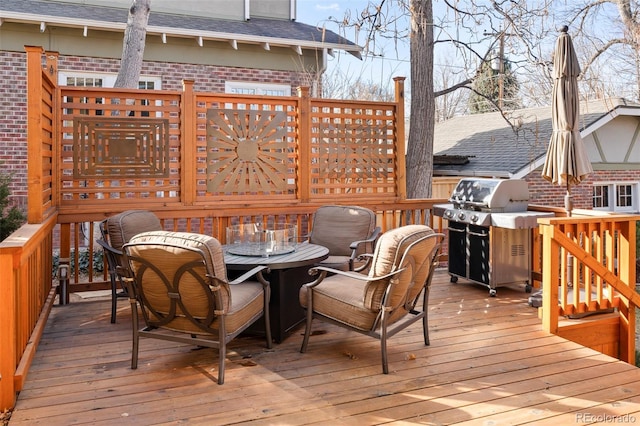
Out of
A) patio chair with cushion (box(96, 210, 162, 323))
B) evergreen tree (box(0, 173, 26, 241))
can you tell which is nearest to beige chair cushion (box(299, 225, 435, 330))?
patio chair with cushion (box(96, 210, 162, 323))

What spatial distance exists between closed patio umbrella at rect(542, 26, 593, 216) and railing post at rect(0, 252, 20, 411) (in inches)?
169

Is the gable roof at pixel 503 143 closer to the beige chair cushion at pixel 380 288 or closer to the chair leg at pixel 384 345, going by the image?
the beige chair cushion at pixel 380 288

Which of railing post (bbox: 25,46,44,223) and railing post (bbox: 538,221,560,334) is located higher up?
railing post (bbox: 25,46,44,223)

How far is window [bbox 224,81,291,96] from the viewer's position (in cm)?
928

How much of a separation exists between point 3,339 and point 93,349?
1.02 meters

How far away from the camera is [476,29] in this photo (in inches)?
303

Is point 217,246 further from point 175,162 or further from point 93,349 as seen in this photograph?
point 175,162

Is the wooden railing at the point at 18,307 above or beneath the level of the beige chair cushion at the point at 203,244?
beneath

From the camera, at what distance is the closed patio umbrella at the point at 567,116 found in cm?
467

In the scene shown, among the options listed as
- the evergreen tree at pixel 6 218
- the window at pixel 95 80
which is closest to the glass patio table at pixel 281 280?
the evergreen tree at pixel 6 218

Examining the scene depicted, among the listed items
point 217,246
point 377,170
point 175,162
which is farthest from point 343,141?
point 217,246

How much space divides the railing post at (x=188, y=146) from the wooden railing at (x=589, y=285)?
11.3 feet

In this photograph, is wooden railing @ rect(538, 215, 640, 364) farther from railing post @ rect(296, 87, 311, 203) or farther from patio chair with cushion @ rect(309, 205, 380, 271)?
railing post @ rect(296, 87, 311, 203)

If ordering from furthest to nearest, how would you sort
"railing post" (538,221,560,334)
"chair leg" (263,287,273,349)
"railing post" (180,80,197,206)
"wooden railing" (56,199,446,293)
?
"railing post" (180,80,197,206) < "wooden railing" (56,199,446,293) < "railing post" (538,221,560,334) < "chair leg" (263,287,273,349)
